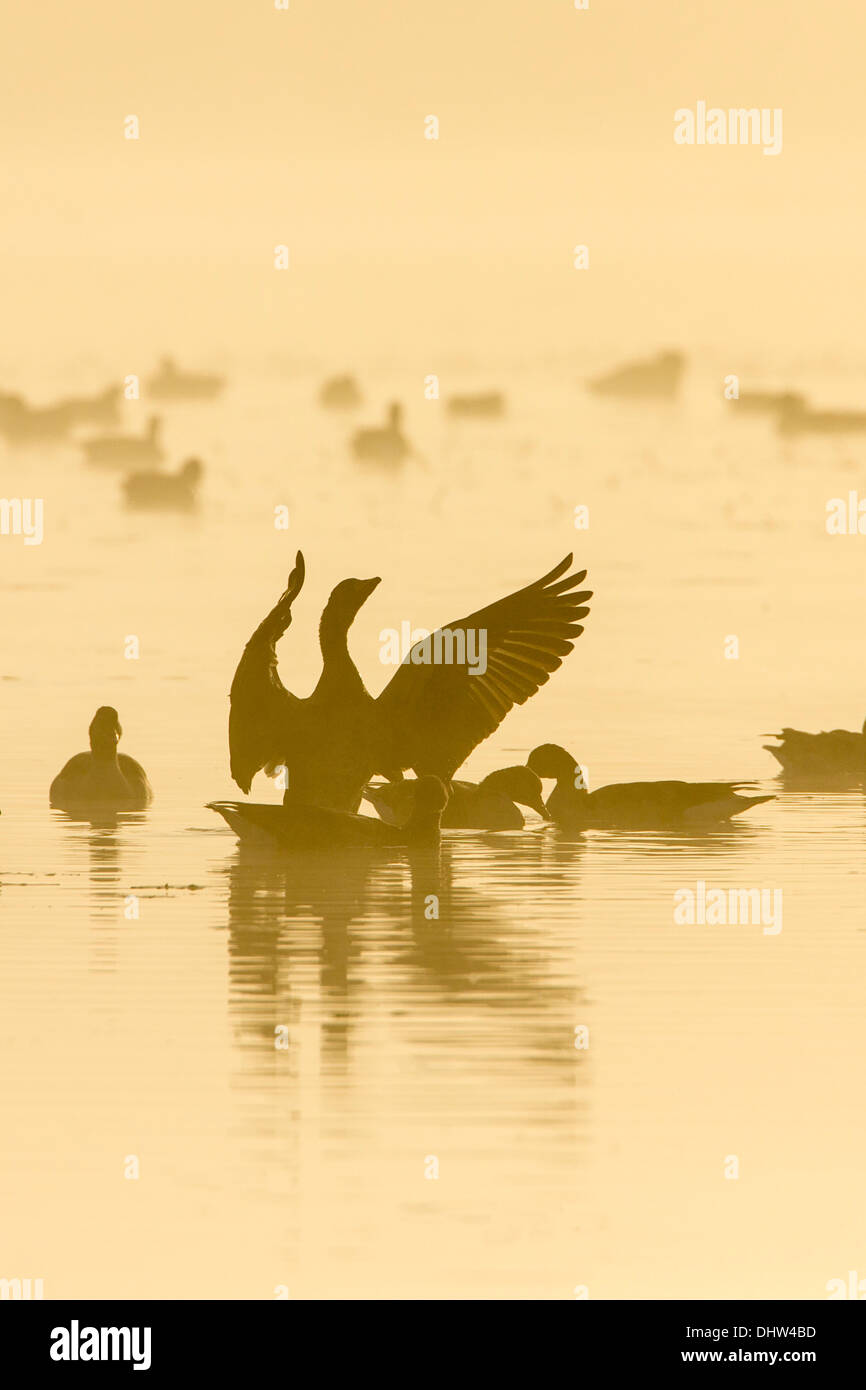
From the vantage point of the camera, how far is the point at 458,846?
21.8m

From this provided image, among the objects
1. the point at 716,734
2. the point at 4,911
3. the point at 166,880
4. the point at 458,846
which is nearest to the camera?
the point at 4,911

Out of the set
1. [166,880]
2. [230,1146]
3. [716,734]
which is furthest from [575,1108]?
[716,734]

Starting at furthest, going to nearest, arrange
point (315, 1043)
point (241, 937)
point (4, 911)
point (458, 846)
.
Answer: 1. point (458, 846)
2. point (4, 911)
3. point (241, 937)
4. point (315, 1043)

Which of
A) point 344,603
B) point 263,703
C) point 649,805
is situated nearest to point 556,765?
point 649,805

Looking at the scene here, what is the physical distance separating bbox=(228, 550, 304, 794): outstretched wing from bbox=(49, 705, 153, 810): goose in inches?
166

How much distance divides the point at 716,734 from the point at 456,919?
1701 centimetres

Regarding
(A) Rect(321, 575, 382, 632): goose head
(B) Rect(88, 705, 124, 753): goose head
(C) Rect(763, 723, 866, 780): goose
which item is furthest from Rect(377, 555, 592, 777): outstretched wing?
(C) Rect(763, 723, 866, 780): goose

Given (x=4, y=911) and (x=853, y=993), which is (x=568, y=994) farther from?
(x=4, y=911)

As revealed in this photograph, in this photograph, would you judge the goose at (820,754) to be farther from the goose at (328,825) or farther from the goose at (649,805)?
the goose at (328,825)

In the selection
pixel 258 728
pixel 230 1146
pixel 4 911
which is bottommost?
pixel 230 1146

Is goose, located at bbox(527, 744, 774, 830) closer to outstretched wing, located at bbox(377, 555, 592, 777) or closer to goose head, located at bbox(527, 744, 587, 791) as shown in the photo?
goose head, located at bbox(527, 744, 587, 791)

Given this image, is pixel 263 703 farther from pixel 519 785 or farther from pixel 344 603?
pixel 519 785

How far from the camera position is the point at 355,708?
802 inches

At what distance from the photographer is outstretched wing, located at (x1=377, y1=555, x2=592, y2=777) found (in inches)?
808
